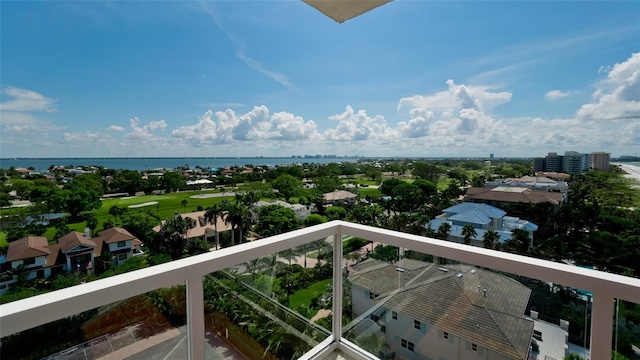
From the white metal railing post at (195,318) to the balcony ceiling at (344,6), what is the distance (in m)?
1.46

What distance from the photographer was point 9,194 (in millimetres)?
6301

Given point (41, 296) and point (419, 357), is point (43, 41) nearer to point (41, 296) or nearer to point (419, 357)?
point (41, 296)

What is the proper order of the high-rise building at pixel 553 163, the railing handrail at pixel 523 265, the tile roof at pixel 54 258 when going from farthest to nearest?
1. the tile roof at pixel 54 258
2. the high-rise building at pixel 553 163
3. the railing handrail at pixel 523 265

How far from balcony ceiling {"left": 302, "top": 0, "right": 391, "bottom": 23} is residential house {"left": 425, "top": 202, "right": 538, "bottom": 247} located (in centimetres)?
581

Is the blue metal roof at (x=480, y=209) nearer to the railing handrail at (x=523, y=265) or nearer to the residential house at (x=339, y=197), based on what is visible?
the residential house at (x=339, y=197)

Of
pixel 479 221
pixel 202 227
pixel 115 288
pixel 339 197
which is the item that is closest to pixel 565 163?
pixel 479 221

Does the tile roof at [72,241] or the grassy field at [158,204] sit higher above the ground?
the grassy field at [158,204]

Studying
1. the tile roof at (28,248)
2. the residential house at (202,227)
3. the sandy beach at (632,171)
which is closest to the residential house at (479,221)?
the sandy beach at (632,171)

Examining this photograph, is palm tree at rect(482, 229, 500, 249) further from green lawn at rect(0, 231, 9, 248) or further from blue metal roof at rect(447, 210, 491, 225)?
green lawn at rect(0, 231, 9, 248)

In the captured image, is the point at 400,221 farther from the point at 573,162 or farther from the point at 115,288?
the point at 115,288

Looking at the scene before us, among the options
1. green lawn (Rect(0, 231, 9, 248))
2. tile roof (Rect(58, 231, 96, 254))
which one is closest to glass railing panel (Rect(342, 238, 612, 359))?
tile roof (Rect(58, 231, 96, 254))

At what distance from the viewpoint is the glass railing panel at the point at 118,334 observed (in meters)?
0.92

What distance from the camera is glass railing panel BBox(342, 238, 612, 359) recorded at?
4.22 feet

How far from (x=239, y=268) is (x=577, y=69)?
8925 millimetres
